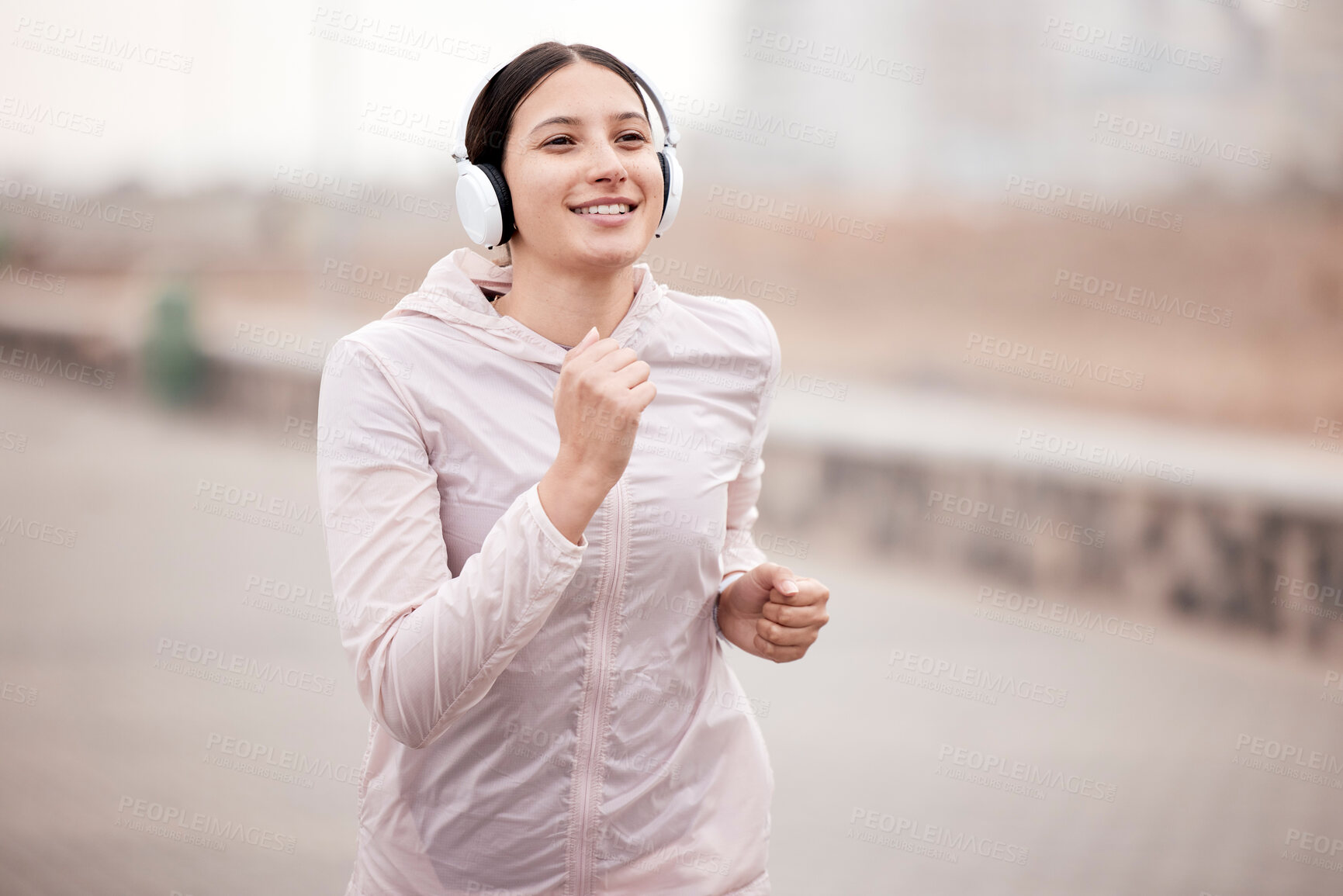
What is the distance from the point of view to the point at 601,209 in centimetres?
168

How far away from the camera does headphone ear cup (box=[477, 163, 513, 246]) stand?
1722 millimetres

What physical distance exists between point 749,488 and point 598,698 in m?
0.48

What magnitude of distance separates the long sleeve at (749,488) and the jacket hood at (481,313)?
222 millimetres

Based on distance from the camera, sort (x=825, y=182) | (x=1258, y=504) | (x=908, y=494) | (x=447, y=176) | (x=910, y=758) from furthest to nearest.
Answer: (x=447, y=176), (x=825, y=182), (x=908, y=494), (x=1258, y=504), (x=910, y=758)

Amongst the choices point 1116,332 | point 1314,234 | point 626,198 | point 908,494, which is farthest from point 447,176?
point 626,198

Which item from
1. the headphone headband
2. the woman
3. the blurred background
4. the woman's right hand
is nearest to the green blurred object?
the blurred background

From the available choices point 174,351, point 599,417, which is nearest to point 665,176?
point 599,417

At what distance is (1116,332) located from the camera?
15852 mm

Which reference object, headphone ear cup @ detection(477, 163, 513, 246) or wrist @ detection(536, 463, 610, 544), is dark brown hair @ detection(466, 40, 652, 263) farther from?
wrist @ detection(536, 463, 610, 544)

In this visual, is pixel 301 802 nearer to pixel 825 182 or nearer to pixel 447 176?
pixel 825 182

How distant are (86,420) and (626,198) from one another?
1311 centimetres

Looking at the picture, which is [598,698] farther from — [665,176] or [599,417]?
[665,176]

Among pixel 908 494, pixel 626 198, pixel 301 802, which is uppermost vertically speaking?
pixel 626 198

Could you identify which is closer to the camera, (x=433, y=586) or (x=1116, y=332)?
(x=433, y=586)
